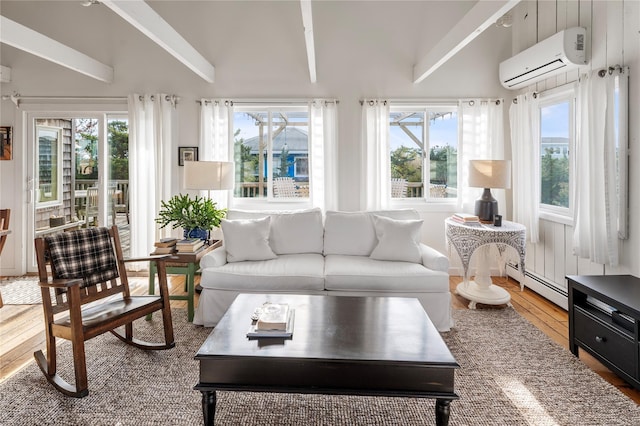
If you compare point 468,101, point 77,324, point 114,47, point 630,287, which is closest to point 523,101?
point 468,101

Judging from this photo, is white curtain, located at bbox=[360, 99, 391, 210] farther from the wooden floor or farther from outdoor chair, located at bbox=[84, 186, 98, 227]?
outdoor chair, located at bbox=[84, 186, 98, 227]

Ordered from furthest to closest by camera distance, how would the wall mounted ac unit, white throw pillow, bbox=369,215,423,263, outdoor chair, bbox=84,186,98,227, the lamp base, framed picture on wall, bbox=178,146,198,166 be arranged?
outdoor chair, bbox=84,186,98,227, framed picture on wall, bbox=178,146,198,166, the lamp base, white throw pillow, bbox=369,215,423,263, the wall mounted ac unit

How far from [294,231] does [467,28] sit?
226 centimetres

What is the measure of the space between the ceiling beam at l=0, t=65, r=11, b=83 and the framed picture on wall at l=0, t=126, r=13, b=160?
0.54m

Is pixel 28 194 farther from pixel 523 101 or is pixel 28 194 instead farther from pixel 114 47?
pixel 523 101

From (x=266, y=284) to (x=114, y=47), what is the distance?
3570 millimetres

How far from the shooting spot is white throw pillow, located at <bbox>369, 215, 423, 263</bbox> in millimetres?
3422

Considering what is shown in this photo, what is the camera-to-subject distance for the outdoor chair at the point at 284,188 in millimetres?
4887

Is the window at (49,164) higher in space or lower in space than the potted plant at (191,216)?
higher

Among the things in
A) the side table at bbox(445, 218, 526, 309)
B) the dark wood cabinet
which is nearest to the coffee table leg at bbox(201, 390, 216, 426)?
the dark wood cabinet

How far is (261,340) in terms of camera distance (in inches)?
→ 75.4

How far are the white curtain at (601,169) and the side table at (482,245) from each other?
0.50 metres

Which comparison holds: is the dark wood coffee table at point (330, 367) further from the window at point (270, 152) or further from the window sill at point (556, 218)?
the window at point (270, 152)

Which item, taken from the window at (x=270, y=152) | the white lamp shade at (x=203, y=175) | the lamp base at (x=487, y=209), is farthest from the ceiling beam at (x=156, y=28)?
the lamp base at (x=487, y=209)
